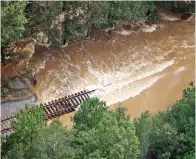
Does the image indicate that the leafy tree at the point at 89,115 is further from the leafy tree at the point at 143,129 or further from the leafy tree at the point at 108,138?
the leafy tree at the point at 143,129

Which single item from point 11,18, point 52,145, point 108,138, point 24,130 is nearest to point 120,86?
point 11,18

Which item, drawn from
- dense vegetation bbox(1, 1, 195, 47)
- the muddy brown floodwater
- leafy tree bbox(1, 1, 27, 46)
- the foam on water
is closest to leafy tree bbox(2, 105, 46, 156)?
leafy tree bbox(1, 1, 27, 46)

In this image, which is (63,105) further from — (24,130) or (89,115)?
(24,130)

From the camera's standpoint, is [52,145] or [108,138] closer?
[52,145]

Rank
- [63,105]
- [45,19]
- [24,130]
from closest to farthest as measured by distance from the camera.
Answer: [24,130] < [63,105] < [45,19]

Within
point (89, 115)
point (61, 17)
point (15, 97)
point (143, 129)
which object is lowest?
point (15, 97)

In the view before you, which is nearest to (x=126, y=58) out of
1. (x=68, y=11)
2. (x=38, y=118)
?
(x=68, y=11)

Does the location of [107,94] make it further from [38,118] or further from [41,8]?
[38,118]
